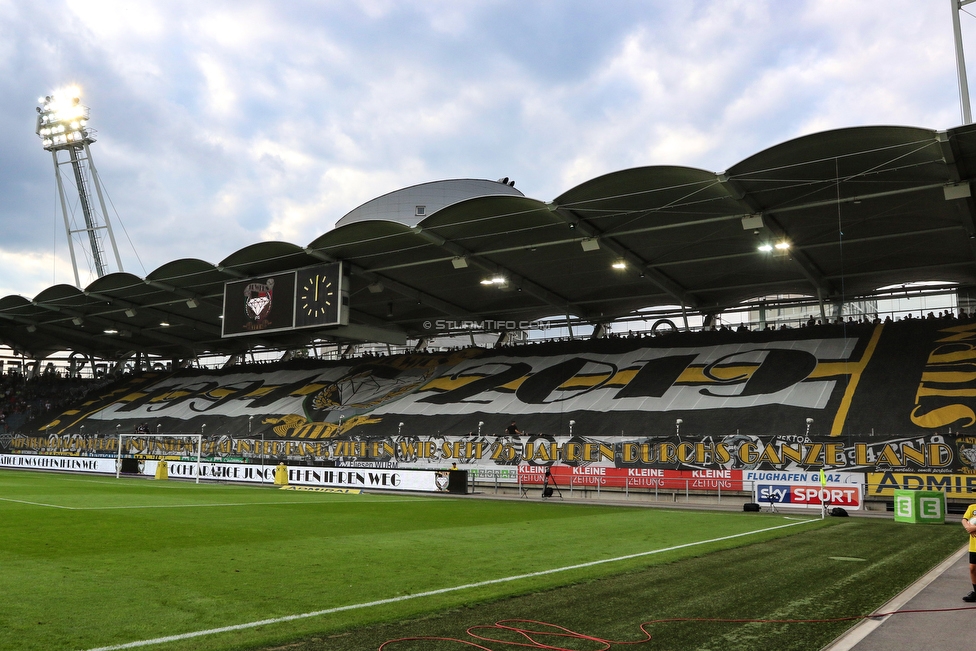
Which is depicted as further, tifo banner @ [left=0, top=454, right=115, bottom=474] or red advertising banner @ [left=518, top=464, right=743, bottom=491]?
tifo banner @ [left=0, top=454, right=115, bottom=474]

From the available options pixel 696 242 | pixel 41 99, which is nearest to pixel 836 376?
pixel 696 242

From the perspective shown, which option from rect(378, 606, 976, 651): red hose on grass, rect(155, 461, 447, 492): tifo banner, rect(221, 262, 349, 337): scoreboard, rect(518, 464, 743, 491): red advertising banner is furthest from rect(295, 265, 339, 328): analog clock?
rect(378, 606, 976, 651): red hose on grass

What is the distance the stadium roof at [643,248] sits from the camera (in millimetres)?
23500

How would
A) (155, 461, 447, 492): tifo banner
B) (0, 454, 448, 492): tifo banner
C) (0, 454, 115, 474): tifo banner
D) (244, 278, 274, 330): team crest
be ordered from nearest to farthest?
(155, 461, 447, 492): tifo banner, (0, 454, 448, 492): tifo banner, (0, 454, 115, 474): tifo banner, (244, 278, 274, 330): team crest

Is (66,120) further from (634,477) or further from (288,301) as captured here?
(634,477)

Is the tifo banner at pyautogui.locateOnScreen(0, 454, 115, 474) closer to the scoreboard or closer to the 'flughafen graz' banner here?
the 'flughafen graz' banner

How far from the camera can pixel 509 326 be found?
45.7 metres

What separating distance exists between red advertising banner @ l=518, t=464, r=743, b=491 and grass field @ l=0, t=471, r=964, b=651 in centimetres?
668

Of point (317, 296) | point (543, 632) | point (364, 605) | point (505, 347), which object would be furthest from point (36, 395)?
point (543, 632)

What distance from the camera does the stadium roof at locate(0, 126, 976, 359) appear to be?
77.1 ft

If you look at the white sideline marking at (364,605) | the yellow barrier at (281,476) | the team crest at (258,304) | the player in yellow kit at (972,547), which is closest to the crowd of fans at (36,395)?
the team crest at (258,304)

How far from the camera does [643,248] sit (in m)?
31.9

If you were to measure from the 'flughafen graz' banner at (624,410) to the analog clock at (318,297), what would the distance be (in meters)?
5.71

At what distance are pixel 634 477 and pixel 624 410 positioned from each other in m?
6.70
